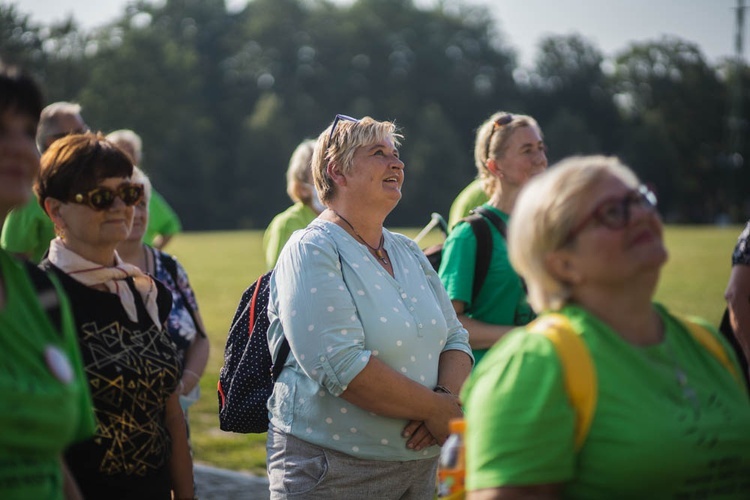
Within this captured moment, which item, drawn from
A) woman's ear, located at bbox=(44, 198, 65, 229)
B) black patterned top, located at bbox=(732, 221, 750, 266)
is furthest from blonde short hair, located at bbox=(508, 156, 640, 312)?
black patterned top, located at bbox=(732, 221, 750, 266)

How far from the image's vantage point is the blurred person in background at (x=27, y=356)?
8.01ft

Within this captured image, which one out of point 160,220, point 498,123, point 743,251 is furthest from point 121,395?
point 160,220

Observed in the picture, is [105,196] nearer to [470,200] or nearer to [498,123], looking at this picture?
[498,123]

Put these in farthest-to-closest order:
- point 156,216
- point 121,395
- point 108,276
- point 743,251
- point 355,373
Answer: point 156,216, point 743,251, point 355,373, point 108,276, point 121,395

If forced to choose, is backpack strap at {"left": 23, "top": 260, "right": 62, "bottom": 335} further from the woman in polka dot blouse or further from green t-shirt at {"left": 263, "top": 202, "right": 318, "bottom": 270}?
green t-shirt at {"left": 263, "top": 202, "right": 318, "bottom": 270}

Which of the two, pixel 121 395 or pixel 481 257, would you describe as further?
pixel 481 257

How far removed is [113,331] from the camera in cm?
346

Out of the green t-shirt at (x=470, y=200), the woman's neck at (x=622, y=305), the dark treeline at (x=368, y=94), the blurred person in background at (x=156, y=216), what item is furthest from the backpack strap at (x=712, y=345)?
the dark treeline at (x=368, y=94)

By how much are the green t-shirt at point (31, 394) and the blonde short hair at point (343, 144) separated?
1.88 meters

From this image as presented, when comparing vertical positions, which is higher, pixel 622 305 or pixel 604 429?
pixel 622 305

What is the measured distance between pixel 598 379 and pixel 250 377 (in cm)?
207

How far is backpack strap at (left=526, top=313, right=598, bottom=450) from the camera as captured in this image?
2500mm

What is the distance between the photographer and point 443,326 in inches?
161

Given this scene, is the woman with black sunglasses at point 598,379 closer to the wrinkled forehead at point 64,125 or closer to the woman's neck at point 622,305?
the woman's neck at point 622,305
